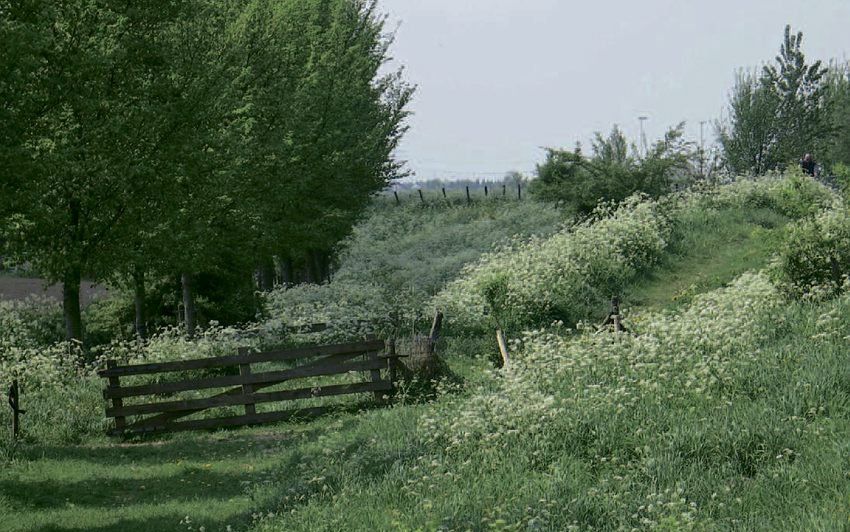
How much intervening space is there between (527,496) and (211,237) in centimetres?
1485

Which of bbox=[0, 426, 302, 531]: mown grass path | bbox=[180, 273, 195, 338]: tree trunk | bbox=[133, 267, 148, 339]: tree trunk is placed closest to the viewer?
bbox=[0, 426, 302, 531]: mown grass path

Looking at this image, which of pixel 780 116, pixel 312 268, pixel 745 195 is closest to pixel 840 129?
pixel 780 116

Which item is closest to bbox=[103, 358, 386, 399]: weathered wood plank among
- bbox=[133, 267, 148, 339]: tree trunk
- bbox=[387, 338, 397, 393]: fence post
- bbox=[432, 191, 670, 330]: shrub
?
bbox=[387, 338, 397, 393]: fence post

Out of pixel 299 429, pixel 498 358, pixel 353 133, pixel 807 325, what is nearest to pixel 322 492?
pixel 299 429

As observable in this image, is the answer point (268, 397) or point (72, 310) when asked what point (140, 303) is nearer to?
point (72, 310)

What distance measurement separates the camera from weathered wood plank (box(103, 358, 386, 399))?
55.3 ft

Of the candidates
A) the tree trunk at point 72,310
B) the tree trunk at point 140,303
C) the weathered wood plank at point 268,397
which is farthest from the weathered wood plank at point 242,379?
the tree trunk at point 140,303

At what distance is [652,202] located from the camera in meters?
32.1

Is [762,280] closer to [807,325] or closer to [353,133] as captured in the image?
[807,325]

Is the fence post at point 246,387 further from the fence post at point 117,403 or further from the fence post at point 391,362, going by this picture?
the fence post at point 391,362

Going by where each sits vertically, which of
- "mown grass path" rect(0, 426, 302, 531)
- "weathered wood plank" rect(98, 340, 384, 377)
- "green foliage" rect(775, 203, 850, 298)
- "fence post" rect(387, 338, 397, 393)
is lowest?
"mown grass path" rect(0, 426, 302, 531)

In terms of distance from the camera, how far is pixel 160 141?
66.1 feet

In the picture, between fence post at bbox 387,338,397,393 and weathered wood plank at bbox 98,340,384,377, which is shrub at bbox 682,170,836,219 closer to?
fence post at bbox 387,338,397,393

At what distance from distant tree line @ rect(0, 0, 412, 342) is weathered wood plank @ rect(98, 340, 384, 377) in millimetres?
3087
